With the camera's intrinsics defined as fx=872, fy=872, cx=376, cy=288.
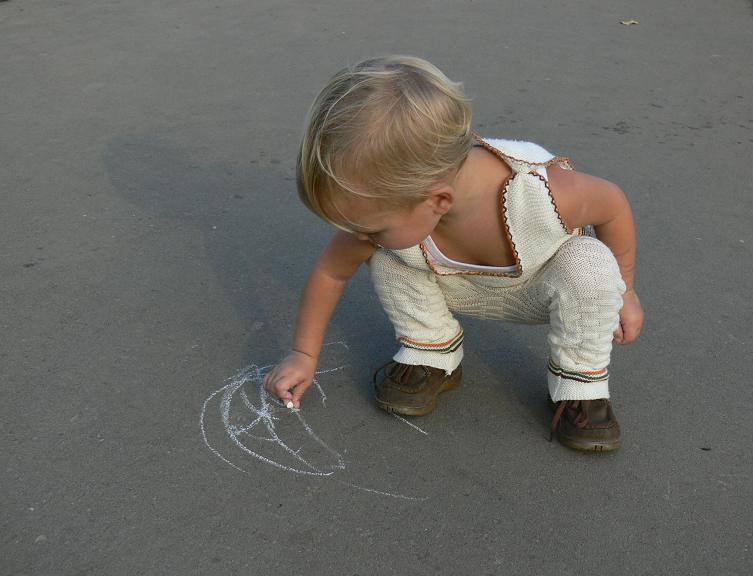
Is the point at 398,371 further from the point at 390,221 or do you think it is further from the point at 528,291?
the point at 390,221

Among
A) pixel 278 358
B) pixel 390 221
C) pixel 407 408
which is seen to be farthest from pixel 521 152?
pixel 278 358

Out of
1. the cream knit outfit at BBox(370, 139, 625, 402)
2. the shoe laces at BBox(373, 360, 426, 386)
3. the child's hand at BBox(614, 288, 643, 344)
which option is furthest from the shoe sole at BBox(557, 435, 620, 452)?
the shoe laces at BBox(373, 360, 426, 386)

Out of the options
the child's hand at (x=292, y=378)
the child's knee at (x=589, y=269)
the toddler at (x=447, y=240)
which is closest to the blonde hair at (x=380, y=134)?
the toddler at (x=447, y=240)

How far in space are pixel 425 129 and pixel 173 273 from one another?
135 cm

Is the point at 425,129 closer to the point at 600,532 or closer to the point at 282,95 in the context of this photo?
the point at 600,532

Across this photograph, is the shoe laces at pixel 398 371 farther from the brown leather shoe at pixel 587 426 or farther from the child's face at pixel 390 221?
the child's face at pixel 390 221

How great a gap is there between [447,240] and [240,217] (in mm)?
1322

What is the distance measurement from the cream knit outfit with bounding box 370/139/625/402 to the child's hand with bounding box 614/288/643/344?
0.13 m

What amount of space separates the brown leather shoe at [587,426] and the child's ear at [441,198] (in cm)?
56

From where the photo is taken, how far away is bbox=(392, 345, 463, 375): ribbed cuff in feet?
6.89

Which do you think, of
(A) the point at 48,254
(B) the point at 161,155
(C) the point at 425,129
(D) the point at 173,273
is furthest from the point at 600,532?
(B) the point at 161,155

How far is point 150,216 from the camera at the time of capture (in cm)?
305

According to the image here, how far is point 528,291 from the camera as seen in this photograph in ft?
6.48

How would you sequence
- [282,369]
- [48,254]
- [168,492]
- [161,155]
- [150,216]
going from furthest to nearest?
[161,155], [150,216], [48,254], [282,369], [168,492]
